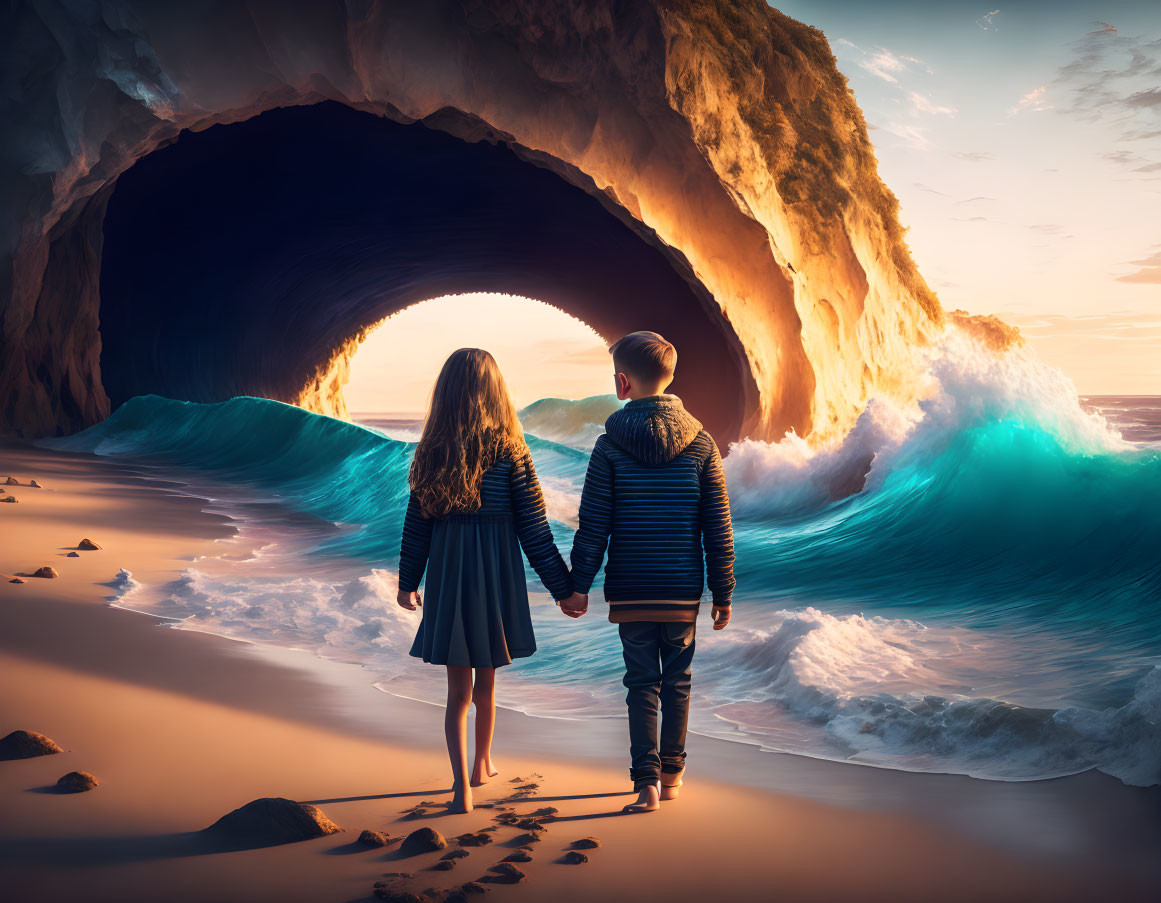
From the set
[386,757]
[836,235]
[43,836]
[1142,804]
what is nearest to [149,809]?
[43,836]

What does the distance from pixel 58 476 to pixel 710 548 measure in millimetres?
10107

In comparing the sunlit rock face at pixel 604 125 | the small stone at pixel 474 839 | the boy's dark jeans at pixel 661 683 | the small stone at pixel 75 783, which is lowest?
the small stone at pixel 474 839

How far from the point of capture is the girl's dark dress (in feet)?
8.42

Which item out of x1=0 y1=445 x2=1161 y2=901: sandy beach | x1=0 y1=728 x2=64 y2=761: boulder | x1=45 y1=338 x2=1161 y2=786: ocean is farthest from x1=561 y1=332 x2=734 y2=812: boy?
x1=0 y1=728 x2=64 y2=761: boulder

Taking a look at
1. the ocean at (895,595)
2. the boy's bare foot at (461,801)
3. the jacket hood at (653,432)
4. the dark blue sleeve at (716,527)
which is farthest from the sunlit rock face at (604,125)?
the boy's bare foot at (461,801)

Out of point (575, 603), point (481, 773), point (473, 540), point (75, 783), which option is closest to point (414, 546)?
point (473, 540)

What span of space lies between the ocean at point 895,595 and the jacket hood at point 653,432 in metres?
1.23

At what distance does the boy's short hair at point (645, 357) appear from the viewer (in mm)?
2721

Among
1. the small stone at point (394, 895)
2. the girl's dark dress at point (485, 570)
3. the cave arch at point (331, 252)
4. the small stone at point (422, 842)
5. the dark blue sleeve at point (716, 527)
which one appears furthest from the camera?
the cave arch at point (331, 252)

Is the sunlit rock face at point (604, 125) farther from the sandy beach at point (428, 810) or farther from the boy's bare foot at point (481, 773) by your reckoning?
the boy's bare foot at point (481, 773)

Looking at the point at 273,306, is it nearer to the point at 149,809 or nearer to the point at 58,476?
the point at 58,476

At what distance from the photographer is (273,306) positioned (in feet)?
65.5

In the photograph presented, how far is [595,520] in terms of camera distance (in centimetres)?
267

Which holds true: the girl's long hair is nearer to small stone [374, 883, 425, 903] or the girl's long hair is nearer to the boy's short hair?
the boy's short hair
